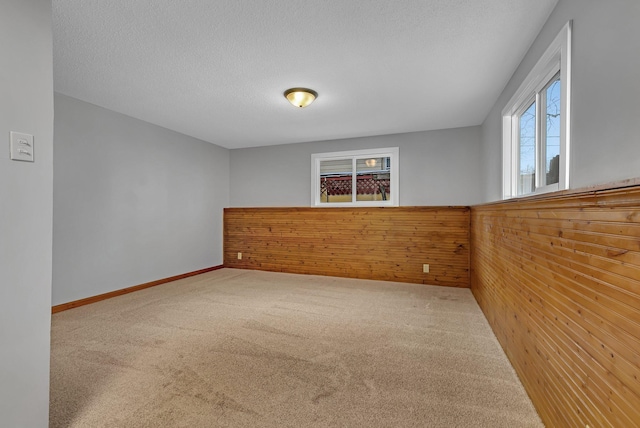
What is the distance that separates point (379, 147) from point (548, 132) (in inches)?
110

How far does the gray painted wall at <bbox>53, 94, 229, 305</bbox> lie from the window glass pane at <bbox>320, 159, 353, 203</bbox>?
2.12 meters

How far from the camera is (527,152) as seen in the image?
2.58 m

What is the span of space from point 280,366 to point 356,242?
302cm

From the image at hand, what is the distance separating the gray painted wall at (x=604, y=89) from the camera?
112 centimetres

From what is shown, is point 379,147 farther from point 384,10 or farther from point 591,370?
point 591,370

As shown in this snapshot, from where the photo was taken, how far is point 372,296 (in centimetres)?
371

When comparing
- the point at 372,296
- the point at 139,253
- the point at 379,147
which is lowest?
the point at 372,296

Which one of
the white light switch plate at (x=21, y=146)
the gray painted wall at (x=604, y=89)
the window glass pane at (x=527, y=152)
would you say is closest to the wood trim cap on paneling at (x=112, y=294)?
the white light switch plate at (x=21, y=146)

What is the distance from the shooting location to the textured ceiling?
1819 millimetres

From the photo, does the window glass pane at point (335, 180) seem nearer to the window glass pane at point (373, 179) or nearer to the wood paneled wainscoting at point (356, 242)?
the window glass pane at point (373, 179)

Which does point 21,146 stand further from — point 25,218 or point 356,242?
point 356,242

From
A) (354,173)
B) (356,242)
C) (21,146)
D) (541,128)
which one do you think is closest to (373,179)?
(354,173)

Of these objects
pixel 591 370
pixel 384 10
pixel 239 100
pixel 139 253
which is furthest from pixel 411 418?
pixel 139 253

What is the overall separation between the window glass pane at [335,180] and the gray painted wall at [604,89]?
350 cm
